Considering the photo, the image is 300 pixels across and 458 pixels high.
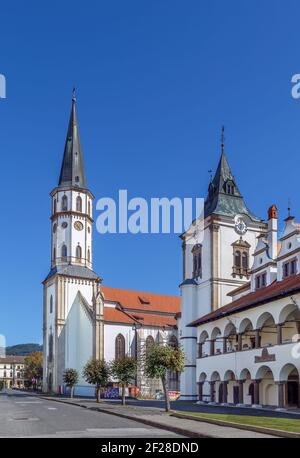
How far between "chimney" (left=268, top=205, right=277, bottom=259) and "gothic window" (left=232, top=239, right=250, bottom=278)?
1381cm

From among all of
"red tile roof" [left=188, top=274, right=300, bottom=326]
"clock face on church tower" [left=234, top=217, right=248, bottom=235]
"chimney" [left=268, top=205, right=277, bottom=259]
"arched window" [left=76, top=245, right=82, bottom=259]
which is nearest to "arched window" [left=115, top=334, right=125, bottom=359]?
"arched window" [left=76, top=245, right=82, bottom=259]

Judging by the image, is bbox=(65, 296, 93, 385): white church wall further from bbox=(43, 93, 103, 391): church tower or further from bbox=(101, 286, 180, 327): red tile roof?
bbox=(101, 286, 180, 327): red tile roof

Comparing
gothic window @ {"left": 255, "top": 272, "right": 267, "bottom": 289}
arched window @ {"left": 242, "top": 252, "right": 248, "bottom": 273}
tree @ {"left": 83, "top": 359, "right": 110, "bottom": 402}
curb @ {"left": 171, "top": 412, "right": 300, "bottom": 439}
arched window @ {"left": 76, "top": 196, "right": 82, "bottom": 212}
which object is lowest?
tree @ {"left": 83, "top": 359, "right": 110, "bottom": 402}

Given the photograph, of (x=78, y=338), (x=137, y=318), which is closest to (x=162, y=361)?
(x=78, y=338)

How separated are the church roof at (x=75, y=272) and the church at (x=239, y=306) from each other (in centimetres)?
2224

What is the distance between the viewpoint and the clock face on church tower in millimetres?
69812

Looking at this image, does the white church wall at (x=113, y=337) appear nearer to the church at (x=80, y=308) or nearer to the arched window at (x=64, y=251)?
the church at (x=80, y=308)

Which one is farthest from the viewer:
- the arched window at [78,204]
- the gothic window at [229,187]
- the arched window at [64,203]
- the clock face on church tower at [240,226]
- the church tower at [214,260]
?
the arched window at [78,204]

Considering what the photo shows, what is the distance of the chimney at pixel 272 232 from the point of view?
54.3 m

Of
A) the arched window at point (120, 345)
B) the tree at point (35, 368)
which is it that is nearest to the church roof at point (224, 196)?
the arched window at point (120, 345)

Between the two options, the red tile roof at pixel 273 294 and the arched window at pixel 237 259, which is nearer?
the red tile roof at pixel 273 294

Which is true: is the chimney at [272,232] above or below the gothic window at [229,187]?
below
